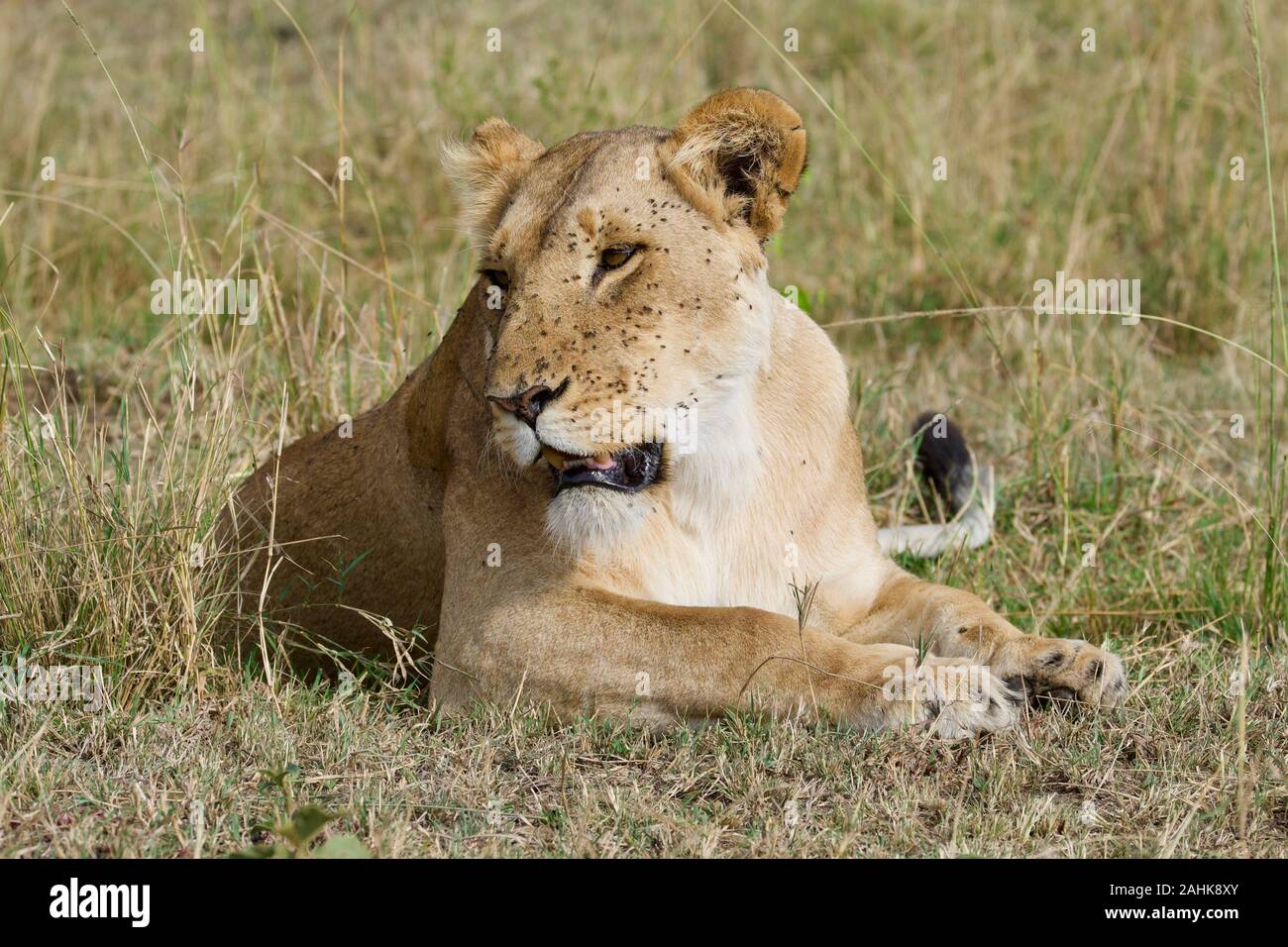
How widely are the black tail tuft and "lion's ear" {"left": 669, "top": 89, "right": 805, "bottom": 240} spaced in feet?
5.15

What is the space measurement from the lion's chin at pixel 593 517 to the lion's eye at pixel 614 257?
473 mm

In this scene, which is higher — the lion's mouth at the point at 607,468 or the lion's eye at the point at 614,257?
the lion's eye at the point at 614,257

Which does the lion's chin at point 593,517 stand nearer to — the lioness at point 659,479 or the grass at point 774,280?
the lioness at point 659,479

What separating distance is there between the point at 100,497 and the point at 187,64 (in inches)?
221

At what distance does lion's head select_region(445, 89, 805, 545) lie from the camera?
11.2 ft

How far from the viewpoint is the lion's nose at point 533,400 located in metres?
3.36

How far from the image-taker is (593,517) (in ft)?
11.8

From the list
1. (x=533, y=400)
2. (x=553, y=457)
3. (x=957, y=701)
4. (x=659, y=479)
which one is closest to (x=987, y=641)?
(x=957, y=701)

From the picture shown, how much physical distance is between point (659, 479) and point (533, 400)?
474mm

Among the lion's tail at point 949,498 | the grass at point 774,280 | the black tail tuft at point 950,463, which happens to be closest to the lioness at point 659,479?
the grass at point 774,280

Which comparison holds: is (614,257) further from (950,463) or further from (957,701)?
(950,463)

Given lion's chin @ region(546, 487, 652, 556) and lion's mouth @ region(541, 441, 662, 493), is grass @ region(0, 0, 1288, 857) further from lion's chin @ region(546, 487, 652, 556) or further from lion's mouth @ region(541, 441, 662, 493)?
lion's mouth @ region(541, 441, 662, 493)

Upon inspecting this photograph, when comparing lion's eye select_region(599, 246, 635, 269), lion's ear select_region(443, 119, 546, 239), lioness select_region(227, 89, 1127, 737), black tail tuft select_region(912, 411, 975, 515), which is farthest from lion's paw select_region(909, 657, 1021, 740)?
black tail tuft select_region(912, 411, 975, 515)
